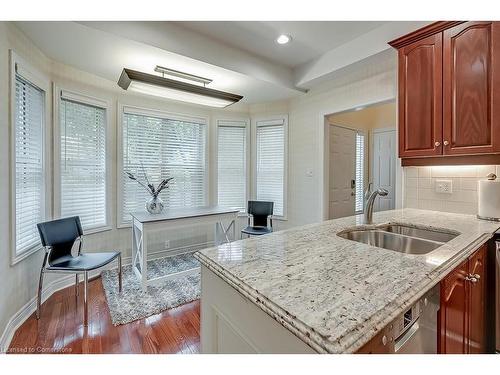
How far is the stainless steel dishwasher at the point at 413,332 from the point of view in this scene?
628 mm

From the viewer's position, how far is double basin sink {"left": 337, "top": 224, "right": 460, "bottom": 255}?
4.89ft

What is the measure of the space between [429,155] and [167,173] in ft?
10.3

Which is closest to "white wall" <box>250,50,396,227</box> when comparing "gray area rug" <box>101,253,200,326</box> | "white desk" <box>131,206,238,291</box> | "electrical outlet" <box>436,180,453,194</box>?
"electrical outlet" <box>436,180,453,194</box>

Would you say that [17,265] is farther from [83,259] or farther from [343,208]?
[343,208]

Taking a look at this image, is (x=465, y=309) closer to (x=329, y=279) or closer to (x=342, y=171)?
(x=329, y=279)

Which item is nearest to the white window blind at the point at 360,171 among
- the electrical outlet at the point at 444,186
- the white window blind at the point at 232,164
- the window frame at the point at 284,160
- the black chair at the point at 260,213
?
the window frame at the point at 284,160

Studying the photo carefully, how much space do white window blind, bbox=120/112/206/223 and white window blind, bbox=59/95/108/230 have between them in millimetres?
267

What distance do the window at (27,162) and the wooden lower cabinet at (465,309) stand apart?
284 cm

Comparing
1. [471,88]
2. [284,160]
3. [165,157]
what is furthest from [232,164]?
[471,88]

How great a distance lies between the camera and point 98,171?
119 inches

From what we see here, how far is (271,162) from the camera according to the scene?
13.4 feet

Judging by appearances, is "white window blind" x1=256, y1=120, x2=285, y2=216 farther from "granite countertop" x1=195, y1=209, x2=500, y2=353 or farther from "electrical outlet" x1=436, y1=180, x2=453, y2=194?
"granite countertop" x1=195, y1=209, x2=500, y2=353

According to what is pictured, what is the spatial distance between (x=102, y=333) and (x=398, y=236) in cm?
228
